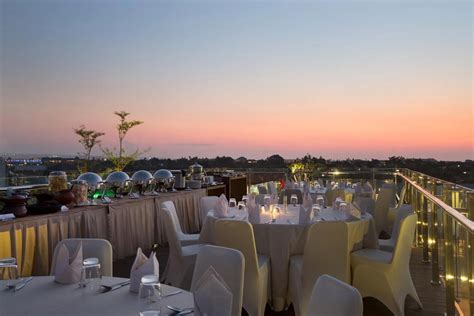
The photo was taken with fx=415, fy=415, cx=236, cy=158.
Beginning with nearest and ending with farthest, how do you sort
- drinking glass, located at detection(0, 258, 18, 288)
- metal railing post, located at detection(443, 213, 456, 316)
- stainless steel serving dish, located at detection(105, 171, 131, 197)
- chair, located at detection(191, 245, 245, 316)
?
drinking glass, located at detection(0, 258, 18, 288), chair, located at detection(191, 245, 245, 316), metal railing post, located at detection(443, 213, 456, 316), stainless steel serving dish, located at detection(105, 171, 131, 197)

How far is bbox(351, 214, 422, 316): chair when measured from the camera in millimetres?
3420

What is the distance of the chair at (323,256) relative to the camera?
3.27m

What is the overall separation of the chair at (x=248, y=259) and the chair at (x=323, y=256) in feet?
1.09

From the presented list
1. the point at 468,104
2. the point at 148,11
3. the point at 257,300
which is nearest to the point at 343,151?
the point at 468,104

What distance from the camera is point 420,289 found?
14.1 feet

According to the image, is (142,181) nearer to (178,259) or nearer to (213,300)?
(178,259)

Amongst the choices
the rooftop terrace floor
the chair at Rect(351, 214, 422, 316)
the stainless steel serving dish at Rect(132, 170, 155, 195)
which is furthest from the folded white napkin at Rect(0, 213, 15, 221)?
the chair at Rect(351, 214, 422, 316)

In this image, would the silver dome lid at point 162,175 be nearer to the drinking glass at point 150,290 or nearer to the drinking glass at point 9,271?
the drinking glass at point 9,271

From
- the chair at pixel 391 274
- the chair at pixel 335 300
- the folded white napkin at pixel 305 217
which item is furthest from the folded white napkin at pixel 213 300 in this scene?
the folded white napkin at pixel 305 217

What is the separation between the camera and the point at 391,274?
350 cm

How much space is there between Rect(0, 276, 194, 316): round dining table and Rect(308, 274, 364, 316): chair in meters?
0.49

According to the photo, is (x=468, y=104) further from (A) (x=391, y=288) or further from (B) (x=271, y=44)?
(A) (x=391, y=288)

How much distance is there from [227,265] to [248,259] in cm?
113

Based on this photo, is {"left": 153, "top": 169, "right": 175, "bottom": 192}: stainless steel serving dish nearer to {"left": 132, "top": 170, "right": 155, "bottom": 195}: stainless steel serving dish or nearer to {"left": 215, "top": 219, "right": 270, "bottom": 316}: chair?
{"left": 132, "top": 170, "right": 155, "bottom": 195}: stainless steel serving dish
